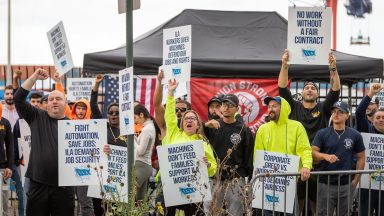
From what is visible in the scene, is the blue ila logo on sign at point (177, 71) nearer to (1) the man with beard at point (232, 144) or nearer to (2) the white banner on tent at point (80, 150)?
(1) the man with beard at point (232, 144)

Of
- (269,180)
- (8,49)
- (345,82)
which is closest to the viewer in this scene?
(269,180)

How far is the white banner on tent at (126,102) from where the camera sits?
9.81m

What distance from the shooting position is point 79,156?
11078 millimetres

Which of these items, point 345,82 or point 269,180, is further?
point 345,82

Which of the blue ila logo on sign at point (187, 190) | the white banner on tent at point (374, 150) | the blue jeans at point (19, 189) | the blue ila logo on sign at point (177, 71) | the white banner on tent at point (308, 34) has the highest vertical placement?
the white banner on tent at point (308, 34)

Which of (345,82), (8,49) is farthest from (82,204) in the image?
(8,49)

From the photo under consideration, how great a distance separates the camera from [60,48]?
12773mm

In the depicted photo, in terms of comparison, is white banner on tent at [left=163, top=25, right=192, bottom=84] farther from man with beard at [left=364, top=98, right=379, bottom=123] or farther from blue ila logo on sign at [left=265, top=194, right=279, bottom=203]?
man with beard at [left=364, top=98, right=379, bottom=123]

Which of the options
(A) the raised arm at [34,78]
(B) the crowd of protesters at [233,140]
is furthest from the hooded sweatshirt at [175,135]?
(A) the raised arm at [34,78]

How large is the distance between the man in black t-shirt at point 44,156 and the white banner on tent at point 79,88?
284 inches

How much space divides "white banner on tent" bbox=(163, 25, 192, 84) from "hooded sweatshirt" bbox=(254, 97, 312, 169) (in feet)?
3.82

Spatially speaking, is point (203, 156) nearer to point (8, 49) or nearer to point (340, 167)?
point (340, 167)

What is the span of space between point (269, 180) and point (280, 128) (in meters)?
0.83

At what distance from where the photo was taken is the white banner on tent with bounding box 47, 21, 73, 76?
41.3 feet
